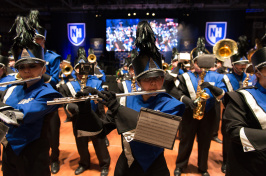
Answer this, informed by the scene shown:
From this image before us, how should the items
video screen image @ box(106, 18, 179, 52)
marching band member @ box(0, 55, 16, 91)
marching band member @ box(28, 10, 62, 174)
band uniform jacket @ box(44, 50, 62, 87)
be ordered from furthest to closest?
video screen image @ box(106, 18, 179, 52) < marching band member @ box(0, 55, 16, 91) < band uniform jacket @ box(44, 50, 62, 87) < marching band member @ box(28, 10, 62, 174)

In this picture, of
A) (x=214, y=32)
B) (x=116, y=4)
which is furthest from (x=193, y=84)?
(x=116, y=4)

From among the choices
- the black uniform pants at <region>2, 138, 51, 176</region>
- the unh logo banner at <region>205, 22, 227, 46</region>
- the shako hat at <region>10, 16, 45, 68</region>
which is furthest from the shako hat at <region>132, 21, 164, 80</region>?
the unh logo banner at <region>205, 22, 227, 46</region>

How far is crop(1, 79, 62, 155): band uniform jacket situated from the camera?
6.15ft

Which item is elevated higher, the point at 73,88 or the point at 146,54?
the point at 146,54

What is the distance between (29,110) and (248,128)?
2.02 m

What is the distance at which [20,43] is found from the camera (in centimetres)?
203

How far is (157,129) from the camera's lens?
1.37 m

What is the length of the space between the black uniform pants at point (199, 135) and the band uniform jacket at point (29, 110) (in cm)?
236

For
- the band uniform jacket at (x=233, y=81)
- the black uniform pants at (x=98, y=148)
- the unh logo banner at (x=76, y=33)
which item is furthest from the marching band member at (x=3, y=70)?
the unh logo banner at (x=76, y=33)

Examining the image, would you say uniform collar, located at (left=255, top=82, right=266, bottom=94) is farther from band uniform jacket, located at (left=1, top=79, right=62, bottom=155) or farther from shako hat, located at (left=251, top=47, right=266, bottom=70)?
band uniform jacket, located at (left=1, top=79, right=62, bottom=155)

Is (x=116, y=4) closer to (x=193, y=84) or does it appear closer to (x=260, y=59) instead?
(x=193, y=84)

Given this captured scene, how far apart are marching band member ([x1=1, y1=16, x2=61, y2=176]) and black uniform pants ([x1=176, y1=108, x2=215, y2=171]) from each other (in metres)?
2.34

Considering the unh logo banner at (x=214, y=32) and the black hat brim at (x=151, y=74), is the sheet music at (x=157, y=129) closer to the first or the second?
the black hat brim at (x=151, y=74)

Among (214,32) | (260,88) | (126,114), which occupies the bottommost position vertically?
(126,114)
